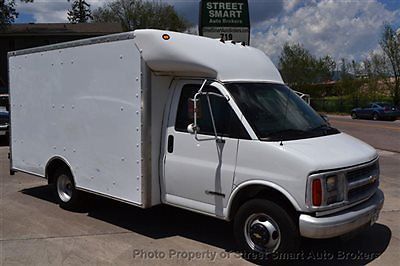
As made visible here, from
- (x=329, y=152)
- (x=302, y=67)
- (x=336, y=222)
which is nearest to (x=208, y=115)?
(x=329, y=152)

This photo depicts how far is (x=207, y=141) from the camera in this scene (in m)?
5.23

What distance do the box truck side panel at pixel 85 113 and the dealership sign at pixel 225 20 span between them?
5567 mm

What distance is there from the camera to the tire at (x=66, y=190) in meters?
6.92

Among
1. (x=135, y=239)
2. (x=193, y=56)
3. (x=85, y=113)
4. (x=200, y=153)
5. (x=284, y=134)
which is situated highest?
(x=193, y=56)

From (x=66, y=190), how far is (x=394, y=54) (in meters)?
40.7

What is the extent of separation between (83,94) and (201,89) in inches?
83.9

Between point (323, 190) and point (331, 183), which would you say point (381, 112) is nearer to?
point (331, 183)

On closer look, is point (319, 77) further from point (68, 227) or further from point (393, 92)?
point (68, 227)

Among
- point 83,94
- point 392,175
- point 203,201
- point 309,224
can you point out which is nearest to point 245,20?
point 392,175

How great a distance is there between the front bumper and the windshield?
36.8 inches

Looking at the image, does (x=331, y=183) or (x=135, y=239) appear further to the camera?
(x=135, y=239)

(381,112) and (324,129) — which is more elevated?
(324,129)

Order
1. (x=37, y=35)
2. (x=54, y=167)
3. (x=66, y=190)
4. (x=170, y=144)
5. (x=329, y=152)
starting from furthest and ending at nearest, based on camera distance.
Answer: (x=37, y=35)
(x=54, y=167)
(x=66, y=190)
(x=170, y=144)
(x=329, y=152)

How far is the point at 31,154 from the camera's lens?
7625mm
